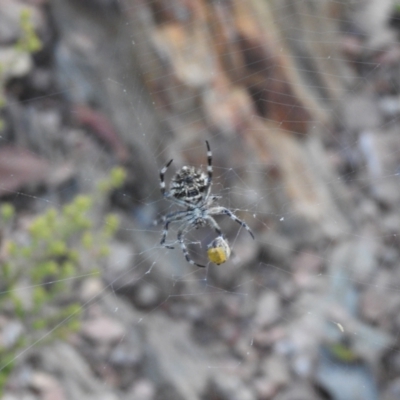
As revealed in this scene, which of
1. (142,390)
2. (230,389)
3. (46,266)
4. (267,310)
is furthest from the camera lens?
(267,310)

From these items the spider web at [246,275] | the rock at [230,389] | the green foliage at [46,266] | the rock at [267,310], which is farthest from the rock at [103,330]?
the rock at [267,310]

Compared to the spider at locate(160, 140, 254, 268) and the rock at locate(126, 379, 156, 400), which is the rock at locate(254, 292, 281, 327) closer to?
the rock at locate(126, 379, 156, 400)

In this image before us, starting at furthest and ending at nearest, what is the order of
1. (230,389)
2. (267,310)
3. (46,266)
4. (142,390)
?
(267,310) < (230,389) < (142,390) < (46,266)

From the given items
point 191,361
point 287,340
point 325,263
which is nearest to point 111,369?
point 191,361

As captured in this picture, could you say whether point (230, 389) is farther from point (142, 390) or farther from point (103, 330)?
point (103, 330)

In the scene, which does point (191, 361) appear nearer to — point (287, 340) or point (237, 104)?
point (287, 340)

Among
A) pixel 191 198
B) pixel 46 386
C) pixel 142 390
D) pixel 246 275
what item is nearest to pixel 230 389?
pixel 142 390

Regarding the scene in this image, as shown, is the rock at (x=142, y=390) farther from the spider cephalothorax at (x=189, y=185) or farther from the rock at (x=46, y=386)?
the spider cephalothorax at (x=189, y=185)
